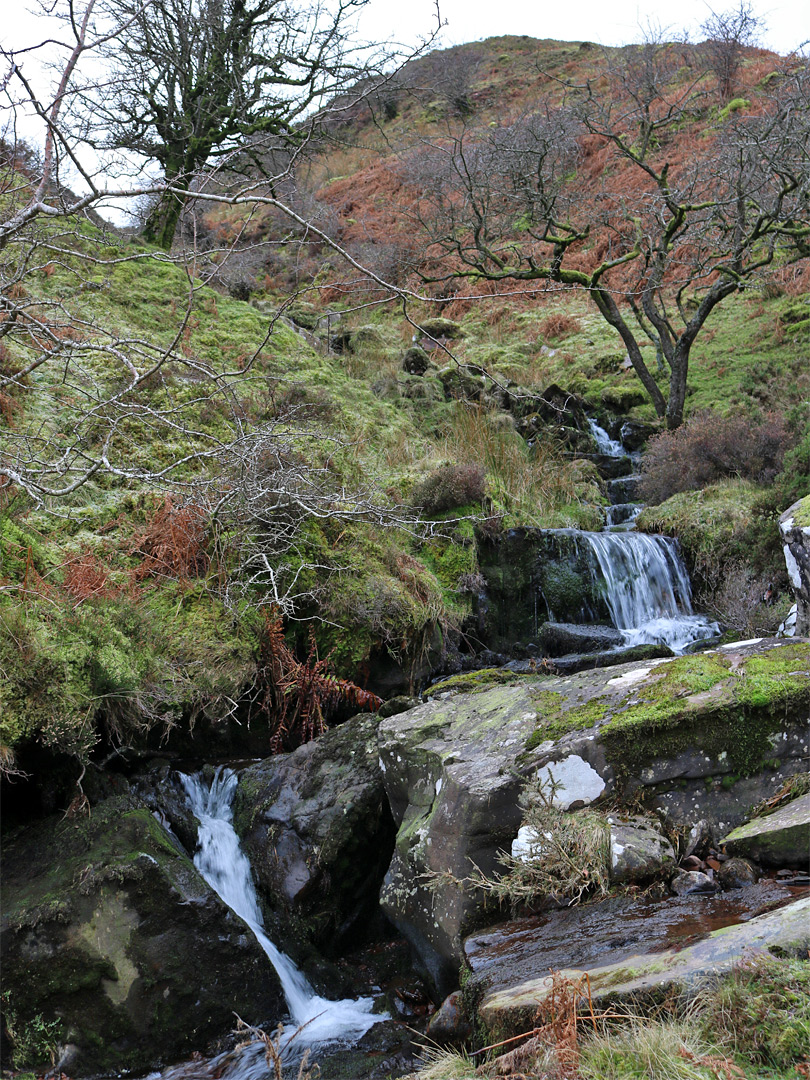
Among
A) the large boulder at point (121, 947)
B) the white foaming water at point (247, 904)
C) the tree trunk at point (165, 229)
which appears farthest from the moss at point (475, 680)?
the tree trunk at point (165, 229)

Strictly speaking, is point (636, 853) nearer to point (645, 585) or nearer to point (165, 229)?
point (645, 585)

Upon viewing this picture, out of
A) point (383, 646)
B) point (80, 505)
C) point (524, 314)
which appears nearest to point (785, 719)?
point (383, 646)

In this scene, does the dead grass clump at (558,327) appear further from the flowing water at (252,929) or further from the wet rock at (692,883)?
the wet rock at (692,883)

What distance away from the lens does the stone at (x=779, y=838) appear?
2.39m

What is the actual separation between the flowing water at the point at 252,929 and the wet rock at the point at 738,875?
1.67 meters

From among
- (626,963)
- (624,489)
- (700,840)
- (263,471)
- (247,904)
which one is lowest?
(247,904)

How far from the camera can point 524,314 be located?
17.2 meters

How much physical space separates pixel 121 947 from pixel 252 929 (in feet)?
2.20

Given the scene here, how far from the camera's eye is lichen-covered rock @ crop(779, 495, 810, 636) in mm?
4883

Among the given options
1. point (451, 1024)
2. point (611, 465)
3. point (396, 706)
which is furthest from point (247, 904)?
point (611, 465)

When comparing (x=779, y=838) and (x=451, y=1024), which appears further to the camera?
(x=451, y=1024)

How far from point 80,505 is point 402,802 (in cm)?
336

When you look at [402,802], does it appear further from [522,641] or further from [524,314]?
[524,314]

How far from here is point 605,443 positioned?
37.8 feet
